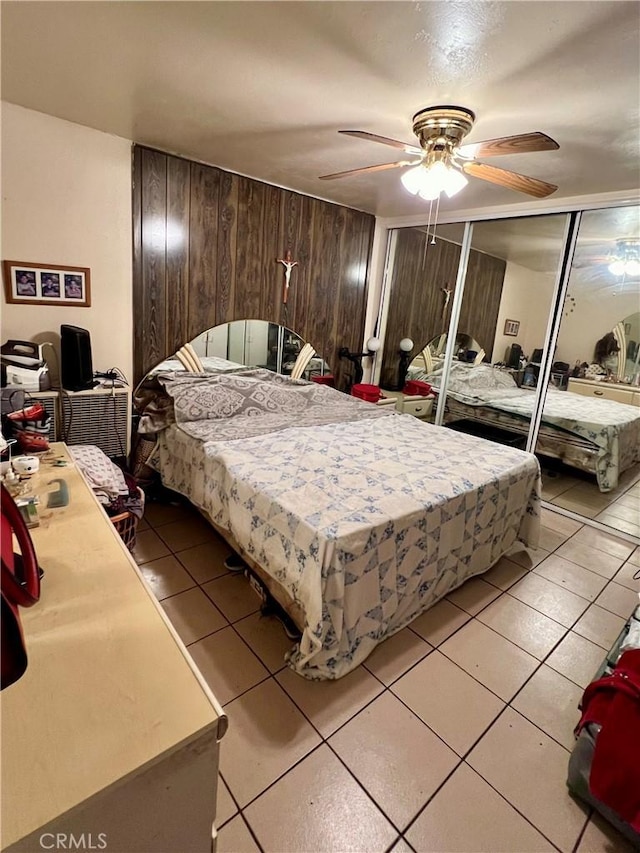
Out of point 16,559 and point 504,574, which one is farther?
point 504,574

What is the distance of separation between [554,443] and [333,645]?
282 centimetres

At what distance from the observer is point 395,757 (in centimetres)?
143

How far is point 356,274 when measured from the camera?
4.09m

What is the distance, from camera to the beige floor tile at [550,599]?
86.7 inches

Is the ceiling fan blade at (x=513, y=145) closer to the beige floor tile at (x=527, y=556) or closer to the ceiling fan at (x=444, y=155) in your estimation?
the ceiling fan at (x=444, y=155)

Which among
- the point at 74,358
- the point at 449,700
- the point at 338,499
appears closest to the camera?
the point at 449,700

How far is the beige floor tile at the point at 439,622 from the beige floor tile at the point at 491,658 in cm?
4

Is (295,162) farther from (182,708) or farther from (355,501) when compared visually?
(182,708)

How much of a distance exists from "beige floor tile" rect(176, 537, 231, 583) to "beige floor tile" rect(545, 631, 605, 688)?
1.66 meters

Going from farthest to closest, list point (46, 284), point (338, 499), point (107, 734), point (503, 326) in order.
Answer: point (503, 326)
point (46, 284)
point (338, 499)
point (107, 734)

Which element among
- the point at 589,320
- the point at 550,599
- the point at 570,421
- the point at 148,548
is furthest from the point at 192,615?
the point at 589,320

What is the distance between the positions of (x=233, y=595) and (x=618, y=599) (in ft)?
7.01

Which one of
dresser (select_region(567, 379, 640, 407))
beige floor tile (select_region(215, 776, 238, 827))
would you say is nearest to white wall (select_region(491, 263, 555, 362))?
dresser (select_region(567, 379, 640, 407))

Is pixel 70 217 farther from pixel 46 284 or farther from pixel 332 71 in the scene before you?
pixel 332 71
